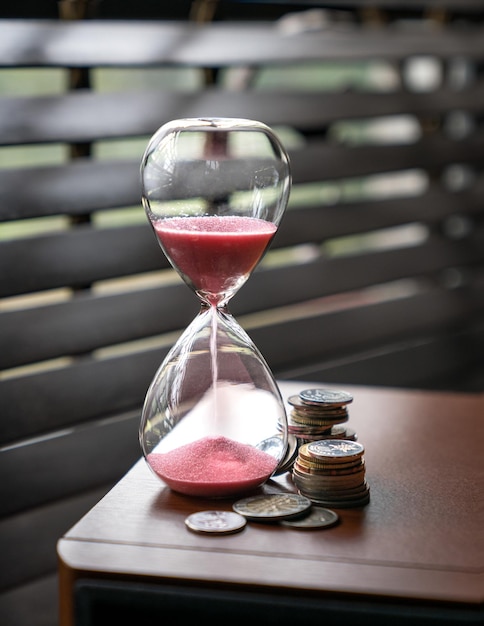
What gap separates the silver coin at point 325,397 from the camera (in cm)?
141

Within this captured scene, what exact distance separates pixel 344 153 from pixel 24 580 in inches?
63.0

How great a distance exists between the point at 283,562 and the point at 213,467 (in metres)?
0.20

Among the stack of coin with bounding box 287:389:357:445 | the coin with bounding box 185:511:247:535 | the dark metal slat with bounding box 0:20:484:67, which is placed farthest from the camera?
the dark metal slat with bounding box 0:20:484:67

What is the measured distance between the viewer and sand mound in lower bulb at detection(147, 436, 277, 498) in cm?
123

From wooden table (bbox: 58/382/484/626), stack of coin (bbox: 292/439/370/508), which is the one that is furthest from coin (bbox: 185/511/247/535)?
stack of coin (bbox: 292/439/370/508)

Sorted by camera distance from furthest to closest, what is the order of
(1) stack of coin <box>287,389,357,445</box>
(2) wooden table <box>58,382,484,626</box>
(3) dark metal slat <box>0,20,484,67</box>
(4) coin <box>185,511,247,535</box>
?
Result: (3) dark metal slat <box>0,20,484,67</box>, (1) stack of coin <box>287,389,357,445</box>, (4) coin <box>185,511,247,535</box>, (2) wooden table <box>58,382,484,626</box>

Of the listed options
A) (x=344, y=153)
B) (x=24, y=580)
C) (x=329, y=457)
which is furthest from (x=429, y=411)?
(x=344, y=153)

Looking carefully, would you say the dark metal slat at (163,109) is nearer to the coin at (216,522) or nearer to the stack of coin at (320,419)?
the stack of coin at (320,419)

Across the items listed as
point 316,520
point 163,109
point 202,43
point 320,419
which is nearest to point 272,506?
point 316,520

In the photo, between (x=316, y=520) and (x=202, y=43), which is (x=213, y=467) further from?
(x=202, y=43)

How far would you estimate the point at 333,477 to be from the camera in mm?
1229

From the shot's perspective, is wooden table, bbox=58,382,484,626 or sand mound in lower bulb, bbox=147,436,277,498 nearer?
wooden table, bbox=58,382,484,626

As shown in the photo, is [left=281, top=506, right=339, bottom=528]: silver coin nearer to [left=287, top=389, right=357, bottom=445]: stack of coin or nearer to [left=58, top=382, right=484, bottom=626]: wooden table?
[left=58, top=382, right=484, bottom=626]: wooden table

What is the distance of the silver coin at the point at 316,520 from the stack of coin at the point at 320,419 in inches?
8.4
